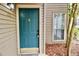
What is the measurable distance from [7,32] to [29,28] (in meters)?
0.39

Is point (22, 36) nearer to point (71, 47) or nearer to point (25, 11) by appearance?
point (25, 11)

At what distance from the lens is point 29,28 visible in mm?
2012

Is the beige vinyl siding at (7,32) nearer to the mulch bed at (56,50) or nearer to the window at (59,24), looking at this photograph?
the mulch bed at (56,50)

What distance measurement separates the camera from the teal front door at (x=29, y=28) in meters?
1.94

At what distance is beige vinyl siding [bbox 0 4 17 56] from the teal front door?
5.0 inches

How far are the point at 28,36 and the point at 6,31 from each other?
443mm

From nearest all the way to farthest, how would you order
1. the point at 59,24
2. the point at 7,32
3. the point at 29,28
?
the point at 7,32
the point at 59,24
the point at 29,28

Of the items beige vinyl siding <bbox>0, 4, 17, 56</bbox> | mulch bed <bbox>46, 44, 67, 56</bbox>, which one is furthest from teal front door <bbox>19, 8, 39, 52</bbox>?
mulch bed <bbox>46, 44, 67, 56</bbox>

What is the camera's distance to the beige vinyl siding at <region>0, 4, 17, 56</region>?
5.41ft

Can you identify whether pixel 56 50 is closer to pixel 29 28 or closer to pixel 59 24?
pixel 59 24

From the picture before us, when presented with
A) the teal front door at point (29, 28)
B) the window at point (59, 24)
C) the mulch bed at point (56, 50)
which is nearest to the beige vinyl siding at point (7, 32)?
the teal front door at point (29, 28)

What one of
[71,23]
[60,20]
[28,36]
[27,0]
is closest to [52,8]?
[60,20]

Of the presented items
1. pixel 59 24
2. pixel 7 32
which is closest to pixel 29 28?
pixel 7 32

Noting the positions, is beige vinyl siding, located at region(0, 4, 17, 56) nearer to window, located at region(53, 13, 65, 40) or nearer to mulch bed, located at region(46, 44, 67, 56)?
mulch bed, located at region(46, 44, 67, 56)
